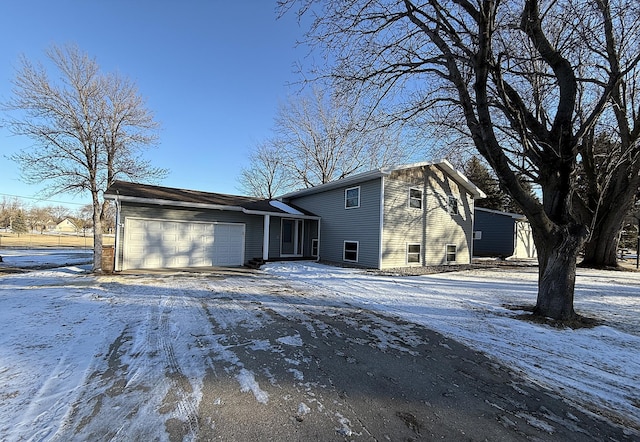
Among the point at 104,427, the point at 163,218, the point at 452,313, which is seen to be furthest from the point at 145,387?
the point at 163,218

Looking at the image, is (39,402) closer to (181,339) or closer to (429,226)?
(181,339)

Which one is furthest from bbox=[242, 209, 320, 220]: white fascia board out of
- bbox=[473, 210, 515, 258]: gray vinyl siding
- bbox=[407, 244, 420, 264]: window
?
bbox=[473, 210, 515, 258]: gray vinyl siding

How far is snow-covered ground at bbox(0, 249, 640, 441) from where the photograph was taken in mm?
2492

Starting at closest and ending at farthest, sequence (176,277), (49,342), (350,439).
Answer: (350,439), (49,342), (176,277)

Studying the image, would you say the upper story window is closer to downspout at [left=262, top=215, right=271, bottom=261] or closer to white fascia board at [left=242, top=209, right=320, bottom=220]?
white fascia board at [left=242, top=209, right=320, bottom=220]

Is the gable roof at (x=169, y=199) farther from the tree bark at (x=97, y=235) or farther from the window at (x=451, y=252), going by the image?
the window at (x=451, y=252)

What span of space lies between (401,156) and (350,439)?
22.4m

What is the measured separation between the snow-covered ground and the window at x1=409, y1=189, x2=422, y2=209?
19.0 ft

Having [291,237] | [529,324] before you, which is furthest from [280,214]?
[529,324]

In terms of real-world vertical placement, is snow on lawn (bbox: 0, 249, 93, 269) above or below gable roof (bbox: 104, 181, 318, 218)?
below

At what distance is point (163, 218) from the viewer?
40.4 feet

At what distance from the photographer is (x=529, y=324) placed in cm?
512

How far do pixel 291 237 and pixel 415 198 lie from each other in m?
6.65

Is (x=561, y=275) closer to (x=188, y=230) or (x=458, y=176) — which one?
(x=458, y=176)
